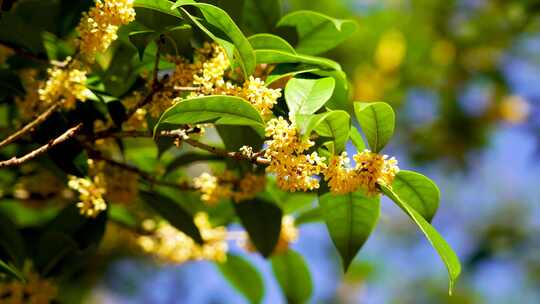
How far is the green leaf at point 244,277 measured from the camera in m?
2.20

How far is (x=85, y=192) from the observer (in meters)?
1.47

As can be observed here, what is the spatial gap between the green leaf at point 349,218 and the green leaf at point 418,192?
0.28ft

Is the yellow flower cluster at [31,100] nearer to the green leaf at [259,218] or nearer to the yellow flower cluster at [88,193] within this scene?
the yellow flower cluster at [88,193]

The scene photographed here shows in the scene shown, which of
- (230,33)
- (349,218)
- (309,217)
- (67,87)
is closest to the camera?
(67,87)

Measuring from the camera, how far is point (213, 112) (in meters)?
1.17

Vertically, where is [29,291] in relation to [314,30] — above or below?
below

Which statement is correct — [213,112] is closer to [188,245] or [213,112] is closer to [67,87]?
[67,87]

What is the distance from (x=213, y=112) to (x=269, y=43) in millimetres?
257

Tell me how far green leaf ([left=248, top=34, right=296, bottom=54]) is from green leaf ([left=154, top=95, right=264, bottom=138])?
232mm

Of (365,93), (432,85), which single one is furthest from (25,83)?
(432,85)

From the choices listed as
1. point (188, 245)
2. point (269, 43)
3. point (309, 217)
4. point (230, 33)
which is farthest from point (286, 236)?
point (230, 33)

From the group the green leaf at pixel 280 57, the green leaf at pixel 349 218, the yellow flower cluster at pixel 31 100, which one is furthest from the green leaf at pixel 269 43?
the yellow flower cluster at pixel 31 100

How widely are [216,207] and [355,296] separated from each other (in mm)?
3820

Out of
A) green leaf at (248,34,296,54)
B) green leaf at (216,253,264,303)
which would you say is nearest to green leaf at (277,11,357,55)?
green leaf at (248,34,296,54)
